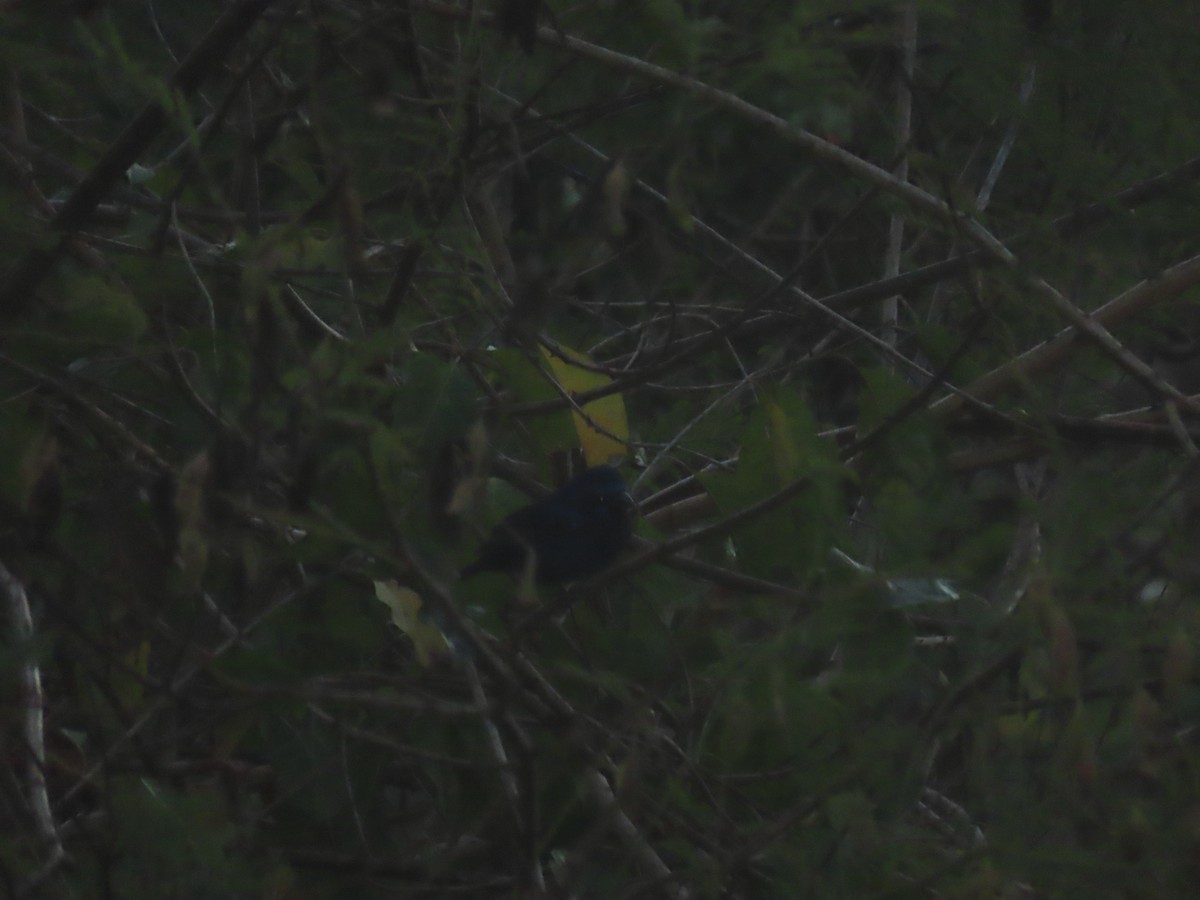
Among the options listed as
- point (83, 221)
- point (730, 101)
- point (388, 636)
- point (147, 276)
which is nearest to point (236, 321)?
point (147, 276)

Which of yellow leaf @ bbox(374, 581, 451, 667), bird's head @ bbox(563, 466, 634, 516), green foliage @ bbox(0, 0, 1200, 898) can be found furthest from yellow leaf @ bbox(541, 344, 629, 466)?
yellow leaf @ bbox(374, 581, 451, 667)

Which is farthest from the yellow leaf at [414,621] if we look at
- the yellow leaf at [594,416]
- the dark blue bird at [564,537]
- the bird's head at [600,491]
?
the yellow leaf at [594,416]

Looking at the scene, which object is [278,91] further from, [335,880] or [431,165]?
[335,880]

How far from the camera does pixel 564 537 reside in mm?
2547

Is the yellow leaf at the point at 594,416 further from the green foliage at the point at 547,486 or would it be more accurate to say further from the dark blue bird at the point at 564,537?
the dark blue bird at the point at 564,537

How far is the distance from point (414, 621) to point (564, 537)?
0.35 m

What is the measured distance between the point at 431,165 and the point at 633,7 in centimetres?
53

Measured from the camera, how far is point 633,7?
267 centimetres

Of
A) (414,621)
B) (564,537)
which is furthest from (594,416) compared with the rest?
(414,621)

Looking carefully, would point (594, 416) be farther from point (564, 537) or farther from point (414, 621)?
point (414, 621)

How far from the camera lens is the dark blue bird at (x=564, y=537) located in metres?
2.54

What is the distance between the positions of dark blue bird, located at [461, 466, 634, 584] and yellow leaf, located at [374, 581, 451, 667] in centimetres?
19

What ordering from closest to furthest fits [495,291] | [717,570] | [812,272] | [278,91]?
[495,291]
[717,570]
[278,91]
[812,272]

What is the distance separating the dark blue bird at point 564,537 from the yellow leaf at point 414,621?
19cm
